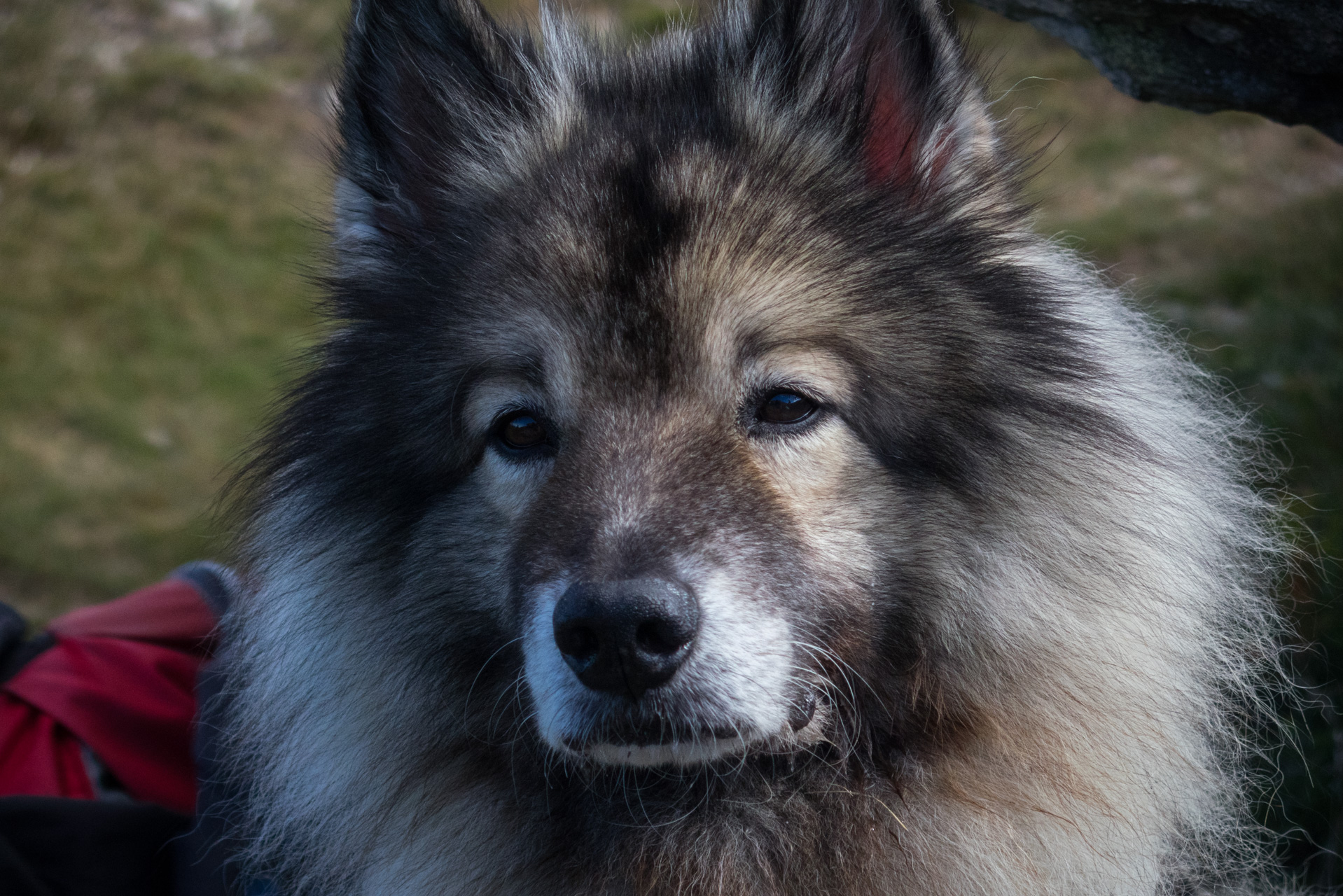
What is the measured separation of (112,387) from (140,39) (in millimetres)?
2926

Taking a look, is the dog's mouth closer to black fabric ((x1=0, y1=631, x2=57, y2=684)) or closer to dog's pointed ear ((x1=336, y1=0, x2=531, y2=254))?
dog's pointed ear ((x1=336, y1=0, x2=531, y2=254))

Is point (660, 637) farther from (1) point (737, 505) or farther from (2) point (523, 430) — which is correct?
(2) point (523, 430)

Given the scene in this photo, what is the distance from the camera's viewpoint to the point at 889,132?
2240 millimetres

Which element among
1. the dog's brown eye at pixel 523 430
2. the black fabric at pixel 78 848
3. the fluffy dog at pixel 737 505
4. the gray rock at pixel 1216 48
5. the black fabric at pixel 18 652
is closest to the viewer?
the fluffy dog at pixel 737 505

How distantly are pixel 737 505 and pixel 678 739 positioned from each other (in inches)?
16.3

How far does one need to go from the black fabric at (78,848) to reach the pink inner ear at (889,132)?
7.06ft

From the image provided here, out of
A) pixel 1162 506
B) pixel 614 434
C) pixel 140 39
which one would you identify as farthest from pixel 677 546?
pixel 140 39

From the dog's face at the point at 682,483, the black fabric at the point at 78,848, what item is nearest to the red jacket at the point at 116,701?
the black fabric at the point at 78,848

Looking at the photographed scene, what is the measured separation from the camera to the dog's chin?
1.88m

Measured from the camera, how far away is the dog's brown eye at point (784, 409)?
2043 millimetres

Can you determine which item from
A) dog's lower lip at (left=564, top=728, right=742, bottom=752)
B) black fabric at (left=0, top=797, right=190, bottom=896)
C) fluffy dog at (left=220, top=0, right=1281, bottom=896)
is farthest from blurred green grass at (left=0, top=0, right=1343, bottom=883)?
dog's lower lip at (left=564, top=728, right=742, bottom=752)

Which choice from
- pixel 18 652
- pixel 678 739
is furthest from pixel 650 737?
pixel 18 652

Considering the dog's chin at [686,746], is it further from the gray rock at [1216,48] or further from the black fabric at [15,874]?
the gray rock at [1216,48]

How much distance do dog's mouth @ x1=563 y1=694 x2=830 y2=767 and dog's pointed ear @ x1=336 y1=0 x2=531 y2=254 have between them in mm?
1198
